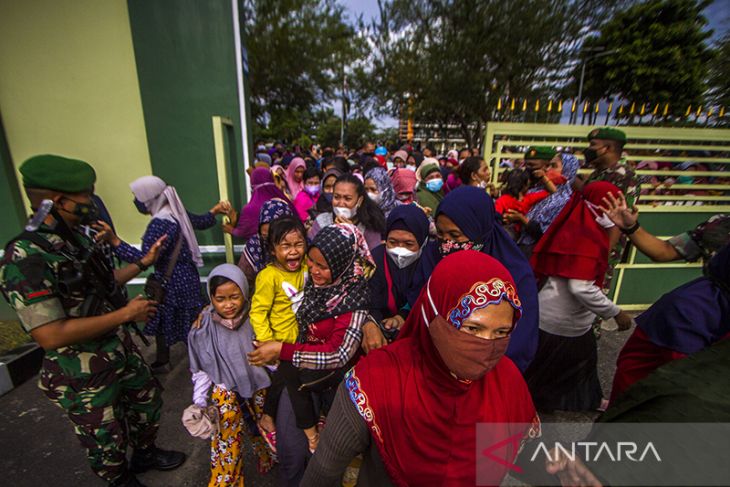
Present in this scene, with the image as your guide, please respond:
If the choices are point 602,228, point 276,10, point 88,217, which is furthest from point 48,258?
point 276,10

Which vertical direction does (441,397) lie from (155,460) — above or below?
above

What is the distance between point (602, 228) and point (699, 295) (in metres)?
0.80

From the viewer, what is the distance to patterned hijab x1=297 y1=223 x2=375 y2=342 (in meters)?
1.76

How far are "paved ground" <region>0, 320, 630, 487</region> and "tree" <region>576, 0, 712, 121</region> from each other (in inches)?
847

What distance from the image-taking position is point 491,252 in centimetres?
182

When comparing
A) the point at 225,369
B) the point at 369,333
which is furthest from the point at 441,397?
the point at 225,369

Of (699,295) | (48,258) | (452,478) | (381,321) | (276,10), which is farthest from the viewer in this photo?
(276,10)

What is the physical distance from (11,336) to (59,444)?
1996 millimetres

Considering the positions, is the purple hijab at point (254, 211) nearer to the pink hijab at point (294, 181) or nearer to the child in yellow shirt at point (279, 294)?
the child in yellow shirt at point (279, 294)

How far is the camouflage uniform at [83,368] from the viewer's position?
148 centimetres

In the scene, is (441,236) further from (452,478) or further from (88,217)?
(88,217)

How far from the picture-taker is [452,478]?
45.2 inches

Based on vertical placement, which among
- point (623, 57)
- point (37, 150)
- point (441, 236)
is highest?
point (623, 57)

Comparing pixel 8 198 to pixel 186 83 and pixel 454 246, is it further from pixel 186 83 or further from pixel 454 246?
pixel 454 246
